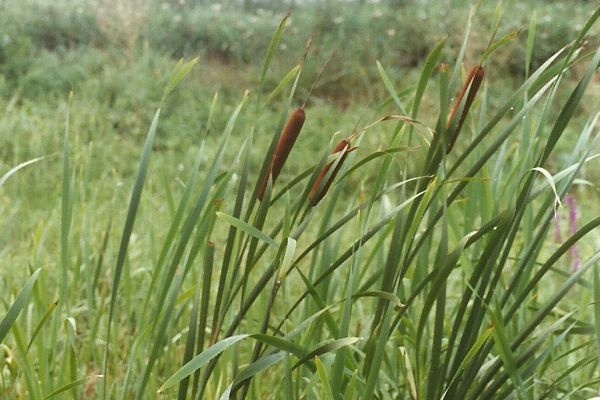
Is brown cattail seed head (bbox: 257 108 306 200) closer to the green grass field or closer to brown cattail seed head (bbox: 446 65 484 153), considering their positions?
the green grass field

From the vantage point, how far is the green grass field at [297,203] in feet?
2.79

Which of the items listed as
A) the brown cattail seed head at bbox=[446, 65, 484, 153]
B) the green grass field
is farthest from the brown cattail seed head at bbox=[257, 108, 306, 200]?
the brown cattail seed head at bbox=[446, 65, 484, 153]

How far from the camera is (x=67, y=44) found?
6.62m

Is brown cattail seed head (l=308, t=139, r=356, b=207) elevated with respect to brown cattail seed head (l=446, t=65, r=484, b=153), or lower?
lower

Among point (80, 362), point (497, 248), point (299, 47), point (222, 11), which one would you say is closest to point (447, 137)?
point (497, 248)

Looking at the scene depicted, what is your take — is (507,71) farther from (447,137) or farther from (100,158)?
(447,137)

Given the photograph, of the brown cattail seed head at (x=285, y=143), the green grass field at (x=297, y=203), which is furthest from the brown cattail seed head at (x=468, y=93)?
the brown cattail seed head at (x=285, y=143)

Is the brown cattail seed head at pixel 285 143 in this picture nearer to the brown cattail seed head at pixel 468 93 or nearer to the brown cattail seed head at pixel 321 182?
the brown cattail seed head at pixel 321 182

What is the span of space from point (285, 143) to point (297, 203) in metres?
0.12

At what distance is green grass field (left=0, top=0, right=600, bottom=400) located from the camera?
85cm

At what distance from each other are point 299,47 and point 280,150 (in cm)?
569

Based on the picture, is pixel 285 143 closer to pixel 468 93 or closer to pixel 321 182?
pixel 321 182

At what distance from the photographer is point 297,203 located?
0.92m

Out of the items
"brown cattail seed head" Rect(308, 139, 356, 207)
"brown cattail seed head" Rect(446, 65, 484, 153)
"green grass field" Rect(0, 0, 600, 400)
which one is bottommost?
"green grass field" Rect(0, 0, 600, 400)
